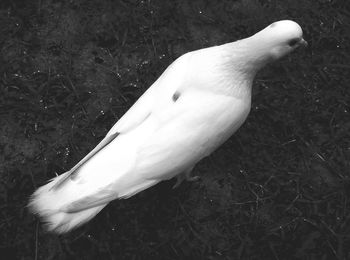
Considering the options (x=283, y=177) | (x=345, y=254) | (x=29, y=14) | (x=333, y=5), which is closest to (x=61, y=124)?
(x=29, y=14)

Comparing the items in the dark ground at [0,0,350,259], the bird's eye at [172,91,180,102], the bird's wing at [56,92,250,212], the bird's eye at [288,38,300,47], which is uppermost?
the bird's eye at [288,38,300,47]

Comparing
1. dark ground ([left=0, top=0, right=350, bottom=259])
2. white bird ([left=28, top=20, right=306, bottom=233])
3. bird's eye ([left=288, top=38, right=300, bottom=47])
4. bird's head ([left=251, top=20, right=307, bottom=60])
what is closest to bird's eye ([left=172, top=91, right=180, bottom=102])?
white bird ([left=28, top=20, right=306, bottom=233])

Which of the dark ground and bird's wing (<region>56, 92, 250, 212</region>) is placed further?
the dark ground

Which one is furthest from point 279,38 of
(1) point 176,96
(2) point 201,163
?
(2) point 201,163

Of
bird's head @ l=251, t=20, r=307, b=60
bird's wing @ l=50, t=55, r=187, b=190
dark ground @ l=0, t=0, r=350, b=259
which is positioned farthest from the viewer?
dark ground @ l=0, t=0, r=350, b=259

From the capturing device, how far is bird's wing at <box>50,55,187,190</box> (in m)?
2.00

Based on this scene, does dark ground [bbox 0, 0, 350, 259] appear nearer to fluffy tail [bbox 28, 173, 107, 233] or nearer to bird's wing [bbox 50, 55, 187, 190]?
fluffy tail [bbox 28, 173, 107, 233]

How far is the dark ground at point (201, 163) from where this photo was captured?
246 cm

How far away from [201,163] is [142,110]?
28.5 inches

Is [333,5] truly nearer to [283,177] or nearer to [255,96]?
[255,96]

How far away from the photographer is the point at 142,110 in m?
2.04

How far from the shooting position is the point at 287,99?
2.84m

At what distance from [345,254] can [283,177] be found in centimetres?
53

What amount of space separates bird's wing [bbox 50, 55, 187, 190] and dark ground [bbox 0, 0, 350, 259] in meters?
0.57
